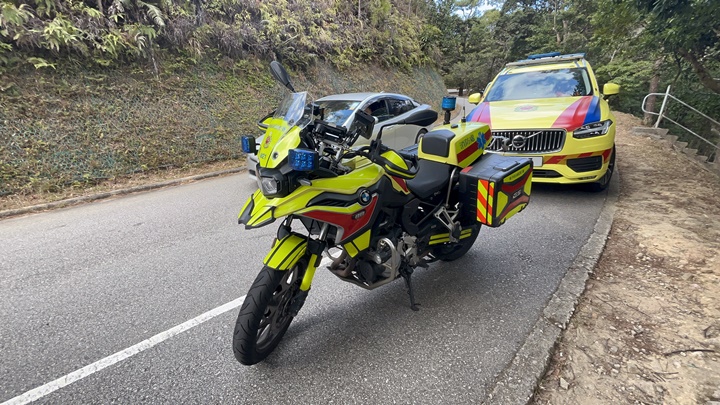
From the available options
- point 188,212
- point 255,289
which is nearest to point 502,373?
point 255,289

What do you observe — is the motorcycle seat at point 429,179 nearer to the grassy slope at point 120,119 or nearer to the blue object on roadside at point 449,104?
the blue object on roadside at point 449,104

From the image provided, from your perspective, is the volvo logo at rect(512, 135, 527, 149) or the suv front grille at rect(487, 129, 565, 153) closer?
the suv front grille at rect(487, 129, 565, 153)

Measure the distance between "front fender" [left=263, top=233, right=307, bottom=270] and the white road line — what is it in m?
1.07

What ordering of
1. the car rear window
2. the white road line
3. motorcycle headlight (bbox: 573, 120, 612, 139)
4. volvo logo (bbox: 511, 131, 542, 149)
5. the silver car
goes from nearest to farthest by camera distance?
the white road line
motorcycle headlight (bbox: 573, 120, 612, 139)
volvo logo (bbox: 511, 131, 542, 149)
the car rear window
the silver car

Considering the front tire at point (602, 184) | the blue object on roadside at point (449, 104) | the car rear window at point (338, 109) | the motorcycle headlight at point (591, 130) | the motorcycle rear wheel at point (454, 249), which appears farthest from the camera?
the car rear window at point (338, 109)

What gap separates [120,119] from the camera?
7410 mm

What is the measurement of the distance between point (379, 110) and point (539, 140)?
3098 mm

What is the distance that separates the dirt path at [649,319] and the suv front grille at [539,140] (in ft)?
3.75

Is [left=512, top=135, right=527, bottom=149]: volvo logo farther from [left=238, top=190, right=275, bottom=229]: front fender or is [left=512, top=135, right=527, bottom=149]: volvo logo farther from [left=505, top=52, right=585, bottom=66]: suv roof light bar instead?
[left=238, top=190, right=275, bottom=229]: front fender

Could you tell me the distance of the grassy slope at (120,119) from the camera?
20.8 ft

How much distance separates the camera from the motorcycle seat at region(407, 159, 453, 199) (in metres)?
2.60

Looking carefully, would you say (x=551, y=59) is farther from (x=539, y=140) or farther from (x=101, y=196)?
(x=101, y=196)

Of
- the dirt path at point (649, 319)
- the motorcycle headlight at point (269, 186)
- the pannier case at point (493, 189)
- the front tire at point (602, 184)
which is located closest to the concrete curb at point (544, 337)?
the dirt path at point (649, 319)

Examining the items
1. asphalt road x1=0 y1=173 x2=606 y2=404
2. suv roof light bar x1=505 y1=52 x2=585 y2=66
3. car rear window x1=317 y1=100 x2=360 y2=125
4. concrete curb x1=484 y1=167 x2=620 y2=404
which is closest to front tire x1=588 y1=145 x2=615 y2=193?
asphalt road x1=0 y1=173 x2=606 y2=404
